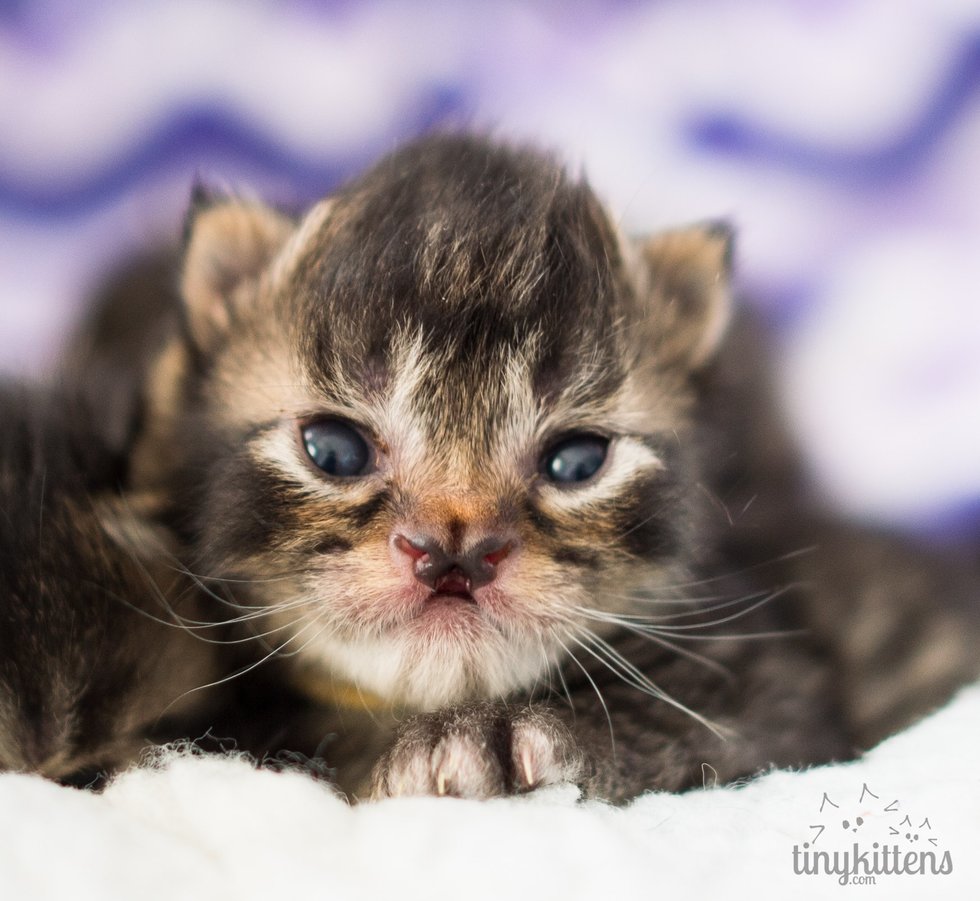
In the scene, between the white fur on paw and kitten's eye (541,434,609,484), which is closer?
the white fur on paw

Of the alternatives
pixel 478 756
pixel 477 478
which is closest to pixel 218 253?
pixel 477 478

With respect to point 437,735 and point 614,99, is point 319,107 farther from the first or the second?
point 437,735

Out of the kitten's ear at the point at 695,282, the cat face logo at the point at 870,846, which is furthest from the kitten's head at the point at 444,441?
the cat face logo at the point at 870,846

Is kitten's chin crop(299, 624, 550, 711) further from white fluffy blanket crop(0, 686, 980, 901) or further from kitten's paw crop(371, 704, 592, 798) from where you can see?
white fluffy blanket crop(0, 686, 980, 901)

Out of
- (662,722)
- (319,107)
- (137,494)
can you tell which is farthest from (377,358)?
(319,107)

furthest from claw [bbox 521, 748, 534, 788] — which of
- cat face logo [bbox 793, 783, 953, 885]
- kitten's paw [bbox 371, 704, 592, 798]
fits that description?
cat face logo [bbox 793, 783, 953, 885]

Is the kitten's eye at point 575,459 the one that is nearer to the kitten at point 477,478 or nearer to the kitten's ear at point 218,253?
the kitten at point 477,478
